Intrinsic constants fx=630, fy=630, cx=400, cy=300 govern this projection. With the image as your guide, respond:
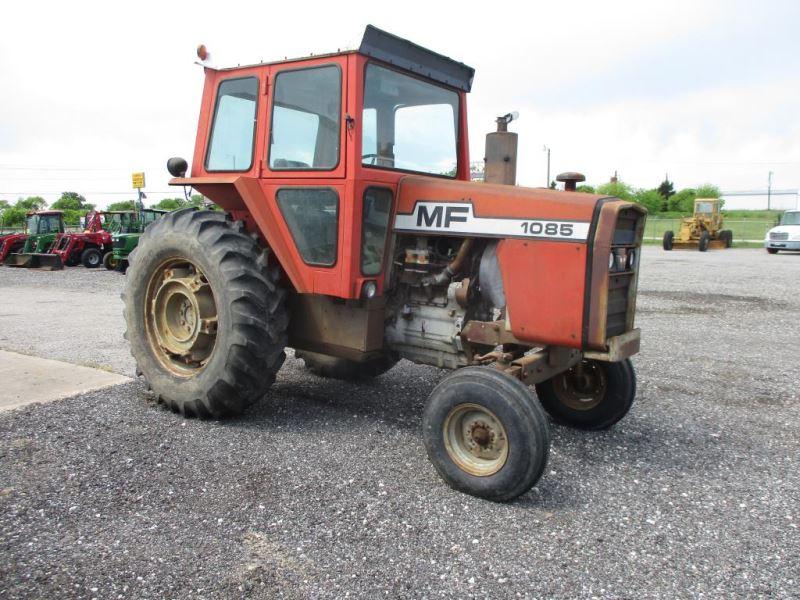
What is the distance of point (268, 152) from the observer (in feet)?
14.4

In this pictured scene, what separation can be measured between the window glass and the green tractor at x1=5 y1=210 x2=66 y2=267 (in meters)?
17.7

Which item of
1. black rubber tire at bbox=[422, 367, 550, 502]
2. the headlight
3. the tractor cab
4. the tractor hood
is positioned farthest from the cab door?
the tractor cab

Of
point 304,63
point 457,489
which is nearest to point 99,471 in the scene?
point 457,489

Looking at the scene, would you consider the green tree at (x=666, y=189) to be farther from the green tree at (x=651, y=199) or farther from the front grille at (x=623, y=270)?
the front grille at (x=623, y=270)

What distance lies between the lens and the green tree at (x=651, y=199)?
245 feet

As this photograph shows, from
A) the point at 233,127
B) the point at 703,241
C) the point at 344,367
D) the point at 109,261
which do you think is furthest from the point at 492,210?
the point at 703,241

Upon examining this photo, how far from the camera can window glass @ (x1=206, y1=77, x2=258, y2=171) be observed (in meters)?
4.50

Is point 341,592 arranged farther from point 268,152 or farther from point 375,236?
point 268,152

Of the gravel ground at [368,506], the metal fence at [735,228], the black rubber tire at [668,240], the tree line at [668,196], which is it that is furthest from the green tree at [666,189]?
the gravel ground at [368,506]

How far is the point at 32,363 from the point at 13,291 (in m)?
9.00

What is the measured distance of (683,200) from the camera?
256 ft

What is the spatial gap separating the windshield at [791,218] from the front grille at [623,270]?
25576 millimetres

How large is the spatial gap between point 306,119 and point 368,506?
8.29 feet

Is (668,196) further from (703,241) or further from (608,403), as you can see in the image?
(608,403)
